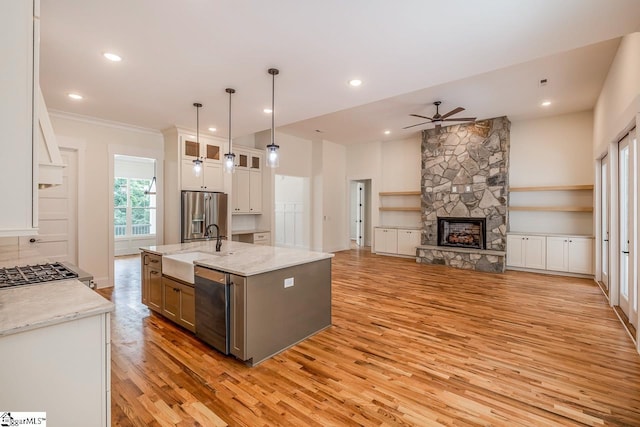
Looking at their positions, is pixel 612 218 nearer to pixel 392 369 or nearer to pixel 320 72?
pixel 392 369

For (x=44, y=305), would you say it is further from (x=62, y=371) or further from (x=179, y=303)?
(x=179, y=303)

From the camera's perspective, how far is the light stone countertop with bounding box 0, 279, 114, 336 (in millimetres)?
1325

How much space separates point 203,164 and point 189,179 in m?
0.44

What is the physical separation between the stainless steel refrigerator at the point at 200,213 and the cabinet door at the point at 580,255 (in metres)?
6.76

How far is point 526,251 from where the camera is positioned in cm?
625

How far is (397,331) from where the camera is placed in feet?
11.0

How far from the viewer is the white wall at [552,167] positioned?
19.9 feet

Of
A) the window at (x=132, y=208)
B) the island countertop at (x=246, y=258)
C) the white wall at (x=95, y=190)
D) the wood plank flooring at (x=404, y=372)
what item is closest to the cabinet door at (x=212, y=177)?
the white wall at (x=95, y=190)

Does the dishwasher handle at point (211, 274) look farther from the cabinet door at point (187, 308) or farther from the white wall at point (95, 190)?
the white wall at point (95, 190)

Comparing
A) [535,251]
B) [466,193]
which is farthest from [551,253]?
[466,193]

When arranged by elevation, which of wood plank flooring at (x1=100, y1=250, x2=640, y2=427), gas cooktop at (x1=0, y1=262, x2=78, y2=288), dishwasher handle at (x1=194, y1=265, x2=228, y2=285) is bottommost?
wood plank flooring at (x1=100, y1=250, x2=640, y2=427)

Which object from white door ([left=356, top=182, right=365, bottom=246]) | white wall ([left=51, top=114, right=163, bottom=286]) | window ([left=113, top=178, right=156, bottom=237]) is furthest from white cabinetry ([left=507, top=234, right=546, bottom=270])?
window ([left=113, top=178, right=156, bottom=237])

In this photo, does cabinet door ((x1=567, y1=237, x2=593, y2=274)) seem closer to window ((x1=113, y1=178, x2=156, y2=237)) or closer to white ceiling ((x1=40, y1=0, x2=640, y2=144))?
white ceiling ((x1=40, y1=0, x2=640, y2=144))

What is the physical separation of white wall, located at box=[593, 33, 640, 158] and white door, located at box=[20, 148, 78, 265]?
7.22 m
